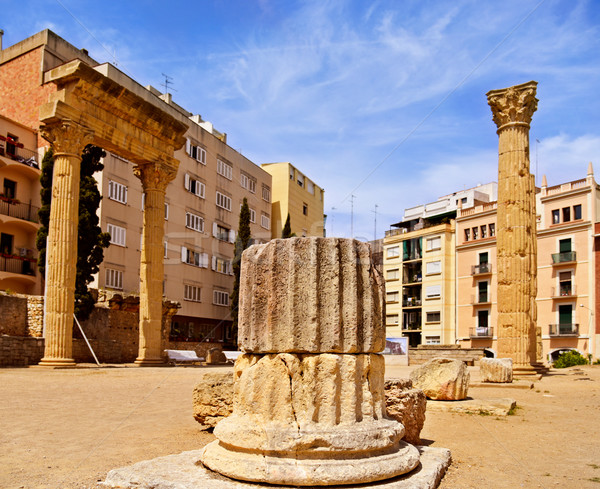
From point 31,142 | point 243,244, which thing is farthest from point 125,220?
point 243,244

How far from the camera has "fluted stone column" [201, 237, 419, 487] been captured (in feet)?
15.1

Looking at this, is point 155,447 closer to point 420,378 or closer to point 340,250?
point 340,250

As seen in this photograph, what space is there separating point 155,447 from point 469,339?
41.9 m

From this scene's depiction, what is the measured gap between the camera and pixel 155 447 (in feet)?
20.6

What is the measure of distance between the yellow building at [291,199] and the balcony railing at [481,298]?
1374 centimetres

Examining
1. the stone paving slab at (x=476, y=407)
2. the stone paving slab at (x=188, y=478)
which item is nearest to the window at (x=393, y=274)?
the stone paving slab at (x=476, y=407)

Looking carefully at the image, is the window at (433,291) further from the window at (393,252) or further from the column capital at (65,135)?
the column capital at (65,135)

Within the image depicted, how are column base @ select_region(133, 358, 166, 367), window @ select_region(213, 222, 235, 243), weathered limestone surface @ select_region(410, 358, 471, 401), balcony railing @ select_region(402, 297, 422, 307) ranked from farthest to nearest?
balcony railing @ select_region(402, 297, 422, 307)
window @ select_region(213, 222, 235, 243)
column base @ select_region(133, 358, 166, 367)
weathered limestone surface @ select_region(410, 358, 471, 401)

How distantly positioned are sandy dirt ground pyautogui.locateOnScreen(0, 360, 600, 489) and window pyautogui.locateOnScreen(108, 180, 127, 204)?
58.6 feet

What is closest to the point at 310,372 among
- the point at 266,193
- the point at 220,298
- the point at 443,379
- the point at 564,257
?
the point at 443,379

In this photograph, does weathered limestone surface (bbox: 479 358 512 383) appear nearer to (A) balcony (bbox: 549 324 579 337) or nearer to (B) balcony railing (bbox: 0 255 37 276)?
(B) balcony railing (bbox: 0 255 37 276)

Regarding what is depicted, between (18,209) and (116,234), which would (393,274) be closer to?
(116,234)

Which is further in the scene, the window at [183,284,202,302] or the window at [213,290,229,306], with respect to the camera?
the window at [213,290,229,306]

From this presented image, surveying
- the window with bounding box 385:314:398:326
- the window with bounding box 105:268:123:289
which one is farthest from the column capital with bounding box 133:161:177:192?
the window with bounding box 385:314:398:326
